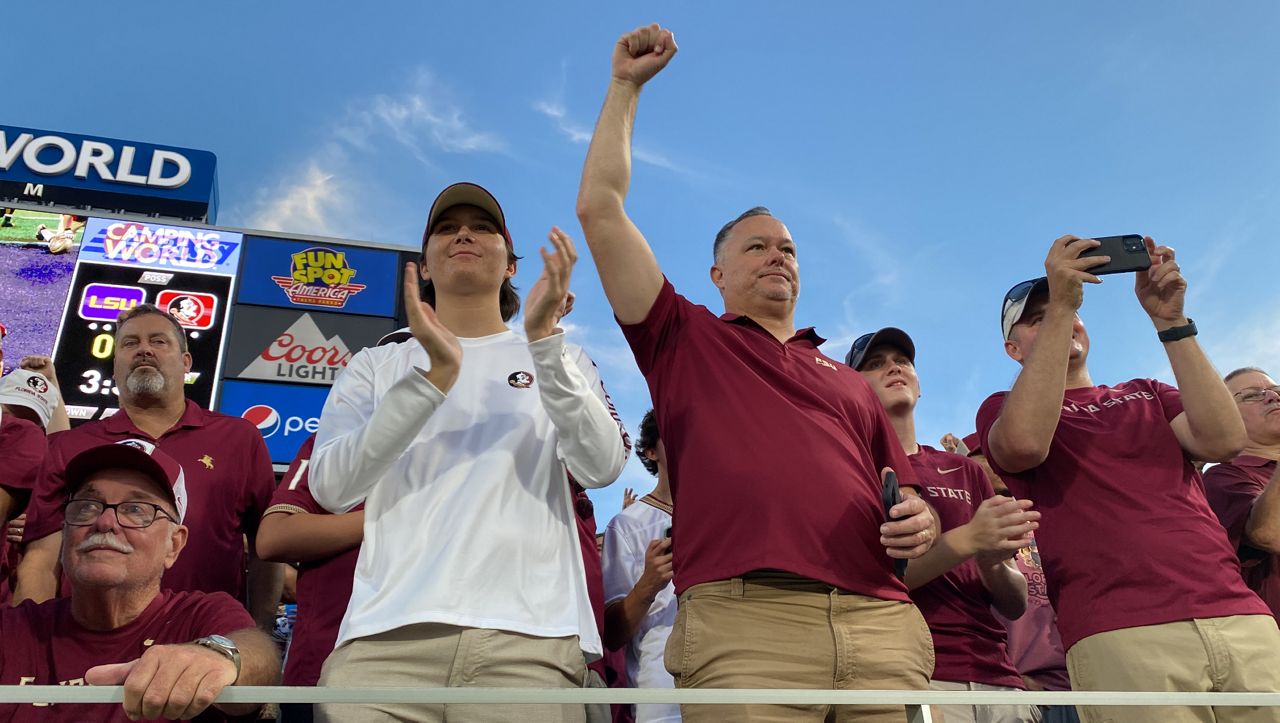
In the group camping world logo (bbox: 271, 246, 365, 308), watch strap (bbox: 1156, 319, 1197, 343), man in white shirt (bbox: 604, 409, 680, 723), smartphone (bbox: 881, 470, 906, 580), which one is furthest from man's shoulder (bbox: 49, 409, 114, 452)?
camping world logo (bbox: 271, 246, 365, 308)

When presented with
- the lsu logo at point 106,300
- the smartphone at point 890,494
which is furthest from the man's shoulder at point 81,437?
the lsu logo at point 106,300

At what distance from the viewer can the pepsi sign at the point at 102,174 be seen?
13.4m

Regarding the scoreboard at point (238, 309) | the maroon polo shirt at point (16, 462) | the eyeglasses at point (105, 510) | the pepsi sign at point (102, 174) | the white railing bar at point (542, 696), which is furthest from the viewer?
the pepsi sign at point (102, 174)

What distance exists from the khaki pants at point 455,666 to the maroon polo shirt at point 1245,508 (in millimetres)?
2512

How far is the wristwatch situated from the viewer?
185cm

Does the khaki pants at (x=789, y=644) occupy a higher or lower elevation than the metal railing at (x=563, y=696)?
higher

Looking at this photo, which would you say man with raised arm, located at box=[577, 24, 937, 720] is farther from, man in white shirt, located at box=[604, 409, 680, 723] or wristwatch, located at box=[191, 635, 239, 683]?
wristwatch, located at box=[191, 635, 239, 683]

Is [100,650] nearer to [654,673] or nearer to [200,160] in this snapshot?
[654,673]

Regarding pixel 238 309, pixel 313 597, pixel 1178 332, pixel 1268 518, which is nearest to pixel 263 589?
pixel 313 597

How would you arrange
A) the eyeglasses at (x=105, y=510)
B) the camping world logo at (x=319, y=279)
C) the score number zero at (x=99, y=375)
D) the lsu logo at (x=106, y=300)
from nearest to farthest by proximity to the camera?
the eyeglasses at (x=105, y=510)
the score number zero at (x=99, y=375)
the lsu logo at (x=106, y=300)
the camping world logo at (x=319, y=279)

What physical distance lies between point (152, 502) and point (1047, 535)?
8.04 ft

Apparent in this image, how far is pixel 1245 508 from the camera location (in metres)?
3.39

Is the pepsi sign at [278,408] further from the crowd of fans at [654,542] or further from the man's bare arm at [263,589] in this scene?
the man's bare arm at [263,589]

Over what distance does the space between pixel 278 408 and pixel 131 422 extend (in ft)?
20.1
